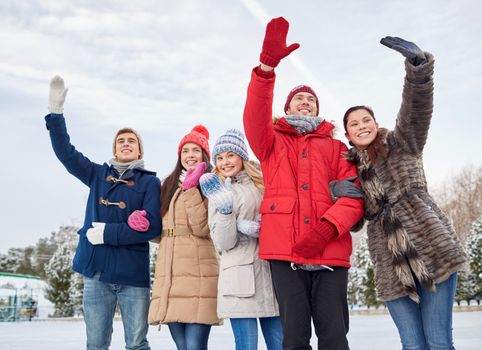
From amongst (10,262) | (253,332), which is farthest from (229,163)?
(10,262)

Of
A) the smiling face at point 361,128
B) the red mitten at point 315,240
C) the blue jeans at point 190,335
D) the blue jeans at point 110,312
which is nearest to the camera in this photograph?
the red mitten at point 315,240

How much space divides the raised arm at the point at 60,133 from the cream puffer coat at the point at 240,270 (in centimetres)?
121

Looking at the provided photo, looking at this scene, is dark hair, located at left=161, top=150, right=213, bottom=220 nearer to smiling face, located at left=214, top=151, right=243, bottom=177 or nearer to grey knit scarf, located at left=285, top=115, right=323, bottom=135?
smiling face, located at left=214, top=151, right=243, bottom=177

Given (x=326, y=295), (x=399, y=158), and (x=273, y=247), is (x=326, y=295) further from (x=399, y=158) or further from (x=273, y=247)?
(x=399, y=158)

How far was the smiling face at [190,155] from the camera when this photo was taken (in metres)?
3.70

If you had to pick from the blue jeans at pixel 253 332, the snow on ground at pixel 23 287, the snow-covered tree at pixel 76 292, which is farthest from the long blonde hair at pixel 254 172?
the snow on ground at pixel 23 287

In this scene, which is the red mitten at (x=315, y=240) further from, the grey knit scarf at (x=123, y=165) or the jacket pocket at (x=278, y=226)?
the grey knit scarf at (x=123, y=165)

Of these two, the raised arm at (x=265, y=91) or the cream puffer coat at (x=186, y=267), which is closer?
the raised arm at (x=265, y=91)

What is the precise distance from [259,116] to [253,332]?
1.30 metres

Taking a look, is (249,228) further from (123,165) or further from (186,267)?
(123,165)

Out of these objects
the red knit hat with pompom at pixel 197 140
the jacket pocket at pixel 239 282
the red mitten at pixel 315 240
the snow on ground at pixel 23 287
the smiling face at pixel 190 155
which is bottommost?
the snow on ground at pixel 23 287

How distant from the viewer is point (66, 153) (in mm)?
3600

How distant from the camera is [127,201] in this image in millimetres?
3578

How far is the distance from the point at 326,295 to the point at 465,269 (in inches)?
31.1
